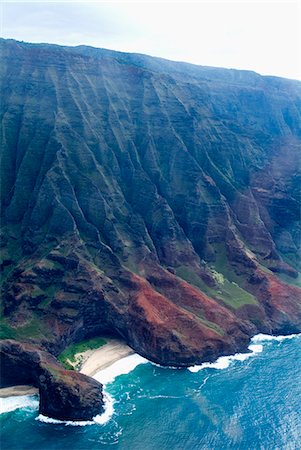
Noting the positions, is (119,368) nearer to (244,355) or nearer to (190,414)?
(190,414)

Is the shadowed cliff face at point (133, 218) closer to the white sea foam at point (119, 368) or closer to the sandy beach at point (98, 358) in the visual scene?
the white sea foam at point (119, 368)

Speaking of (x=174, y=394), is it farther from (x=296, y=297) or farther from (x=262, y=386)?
(x=296, y=297)

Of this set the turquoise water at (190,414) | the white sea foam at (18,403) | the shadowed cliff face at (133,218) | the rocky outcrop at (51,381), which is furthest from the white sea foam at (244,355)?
the white sea foam at (18,403)

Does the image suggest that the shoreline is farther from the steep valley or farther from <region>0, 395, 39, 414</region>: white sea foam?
<region>0, 395, 39, 414</region>: white sea foam

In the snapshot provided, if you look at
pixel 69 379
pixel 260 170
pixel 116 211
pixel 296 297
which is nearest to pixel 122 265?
pixel 116 211

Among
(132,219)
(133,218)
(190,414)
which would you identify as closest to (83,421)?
(190,414)
